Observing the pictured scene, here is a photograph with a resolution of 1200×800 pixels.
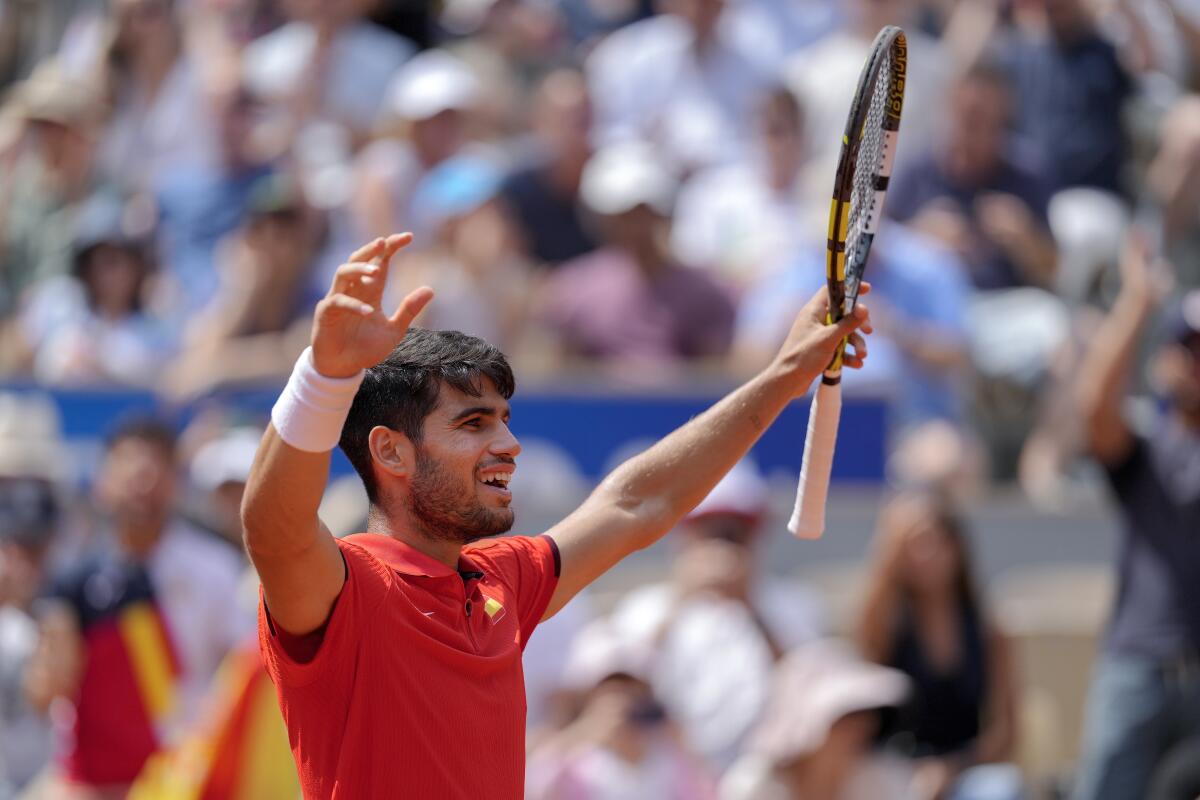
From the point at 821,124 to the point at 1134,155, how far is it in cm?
170

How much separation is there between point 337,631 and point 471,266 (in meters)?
5.82

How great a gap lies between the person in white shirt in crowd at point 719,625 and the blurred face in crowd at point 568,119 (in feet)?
9.28

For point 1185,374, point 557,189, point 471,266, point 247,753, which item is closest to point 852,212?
point 247,753

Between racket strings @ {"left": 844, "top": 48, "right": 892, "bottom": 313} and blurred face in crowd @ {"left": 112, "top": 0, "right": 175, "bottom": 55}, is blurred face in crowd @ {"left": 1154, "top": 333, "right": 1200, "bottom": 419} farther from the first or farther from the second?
blurred face in crowd @ {"left": 112, "top": 0, "right": 175, "bottom": 55}

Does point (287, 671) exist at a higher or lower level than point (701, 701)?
higher

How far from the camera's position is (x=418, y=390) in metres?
3.53

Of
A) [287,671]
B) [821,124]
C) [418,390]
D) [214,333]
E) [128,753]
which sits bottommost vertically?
[128,753]

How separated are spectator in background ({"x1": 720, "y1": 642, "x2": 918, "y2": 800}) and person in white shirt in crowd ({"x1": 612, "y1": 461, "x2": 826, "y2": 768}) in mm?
204

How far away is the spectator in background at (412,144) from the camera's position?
975 centimetres

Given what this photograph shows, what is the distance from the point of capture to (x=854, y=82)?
1030 cm

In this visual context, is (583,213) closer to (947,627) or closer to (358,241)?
(358,241)

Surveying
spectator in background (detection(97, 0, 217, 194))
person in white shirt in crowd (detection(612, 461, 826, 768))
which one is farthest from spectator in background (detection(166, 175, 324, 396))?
person in white shirt in crowd (detection(612, 461, 826, 768))

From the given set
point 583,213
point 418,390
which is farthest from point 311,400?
point 583,213

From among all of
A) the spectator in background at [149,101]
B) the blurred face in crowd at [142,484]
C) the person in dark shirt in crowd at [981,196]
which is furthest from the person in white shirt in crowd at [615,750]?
the spectator in background at [149,101]
